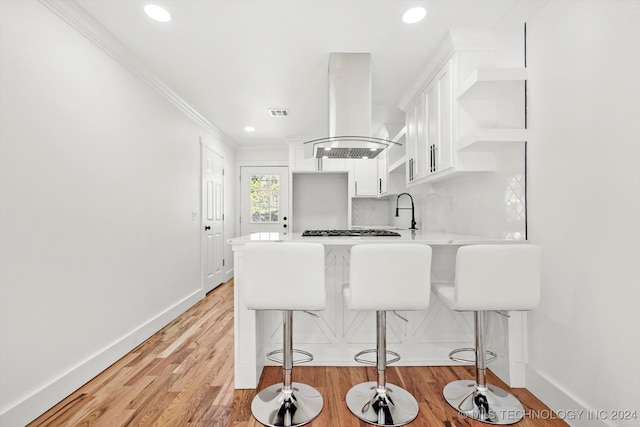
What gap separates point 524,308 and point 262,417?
1.55 meters

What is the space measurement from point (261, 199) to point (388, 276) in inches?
189

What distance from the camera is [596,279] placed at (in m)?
1.51

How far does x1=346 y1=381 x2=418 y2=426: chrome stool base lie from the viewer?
169 cm

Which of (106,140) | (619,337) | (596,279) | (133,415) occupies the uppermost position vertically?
(106,140)

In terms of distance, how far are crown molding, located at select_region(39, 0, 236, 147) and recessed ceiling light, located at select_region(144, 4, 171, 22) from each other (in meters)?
0.43

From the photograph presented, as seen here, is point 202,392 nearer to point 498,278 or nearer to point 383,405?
point 383,405

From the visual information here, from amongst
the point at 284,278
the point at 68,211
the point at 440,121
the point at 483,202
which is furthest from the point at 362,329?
the point at 68,211

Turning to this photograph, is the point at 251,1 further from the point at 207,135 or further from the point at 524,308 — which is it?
the point at 207,135

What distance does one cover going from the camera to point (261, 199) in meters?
6.12

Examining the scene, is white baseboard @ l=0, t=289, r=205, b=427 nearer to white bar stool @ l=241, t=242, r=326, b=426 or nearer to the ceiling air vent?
white bar stool @ l=241, t=242, r=326, b=426

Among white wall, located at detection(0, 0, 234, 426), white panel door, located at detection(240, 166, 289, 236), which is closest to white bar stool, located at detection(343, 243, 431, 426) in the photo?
white wall, located at detection(0, 0, 234, 426)

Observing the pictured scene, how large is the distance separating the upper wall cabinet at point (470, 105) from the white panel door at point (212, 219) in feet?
10.6

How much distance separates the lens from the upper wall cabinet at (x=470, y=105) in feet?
6.55

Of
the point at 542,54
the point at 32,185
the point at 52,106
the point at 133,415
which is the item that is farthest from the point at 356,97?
the point at 133,415
